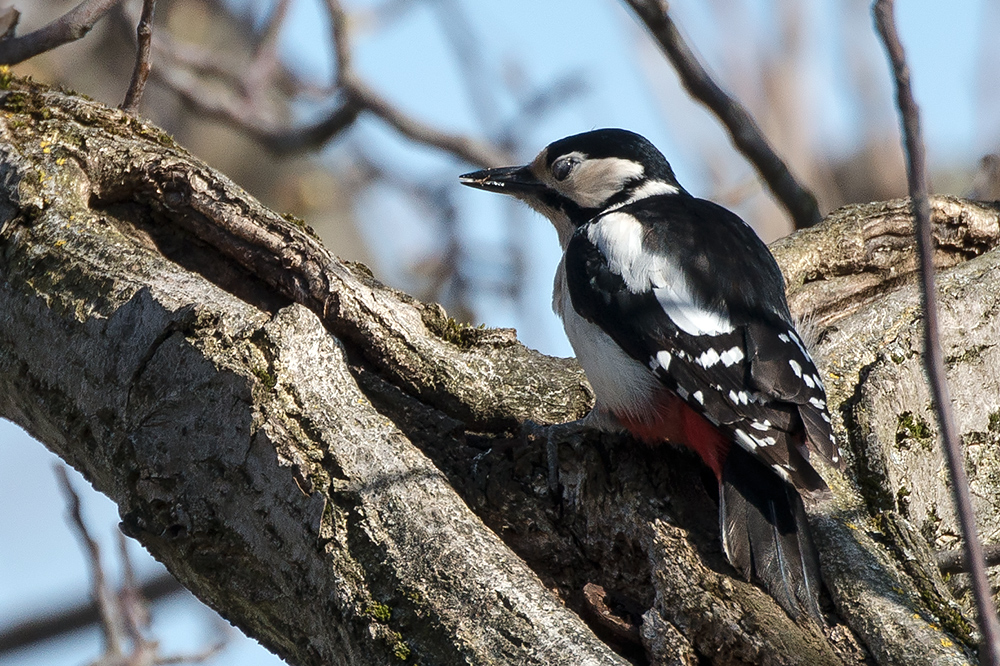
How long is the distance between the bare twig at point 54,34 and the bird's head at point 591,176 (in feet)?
4.84

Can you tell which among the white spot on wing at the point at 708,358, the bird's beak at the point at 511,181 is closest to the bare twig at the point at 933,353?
the white spot on wing at the point at 708,358

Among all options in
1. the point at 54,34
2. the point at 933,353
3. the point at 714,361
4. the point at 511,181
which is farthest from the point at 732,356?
the point at 54,34

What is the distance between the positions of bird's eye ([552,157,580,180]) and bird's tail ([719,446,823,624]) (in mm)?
1665

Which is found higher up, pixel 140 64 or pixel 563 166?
pixel 563 166

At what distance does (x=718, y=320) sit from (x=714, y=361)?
0.58 ft

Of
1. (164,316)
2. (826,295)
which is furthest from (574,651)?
(826,295)

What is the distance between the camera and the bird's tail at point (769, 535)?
2.17 metres

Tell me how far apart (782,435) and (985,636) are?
5.47ft

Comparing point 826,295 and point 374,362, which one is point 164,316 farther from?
point 826,295

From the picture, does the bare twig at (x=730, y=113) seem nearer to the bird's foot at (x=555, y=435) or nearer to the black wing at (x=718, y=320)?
the black wing at (x=718, y=320)

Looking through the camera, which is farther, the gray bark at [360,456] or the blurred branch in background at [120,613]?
the blurred branch in background at [120,613]

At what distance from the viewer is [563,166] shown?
3906 mm

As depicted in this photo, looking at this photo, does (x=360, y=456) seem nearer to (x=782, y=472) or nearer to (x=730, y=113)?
(x=782, y=472)

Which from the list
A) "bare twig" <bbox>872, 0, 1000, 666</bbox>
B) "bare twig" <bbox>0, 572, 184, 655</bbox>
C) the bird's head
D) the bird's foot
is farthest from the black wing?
"bare twig" <bbox>0, 572, 184, 655</bbox>
